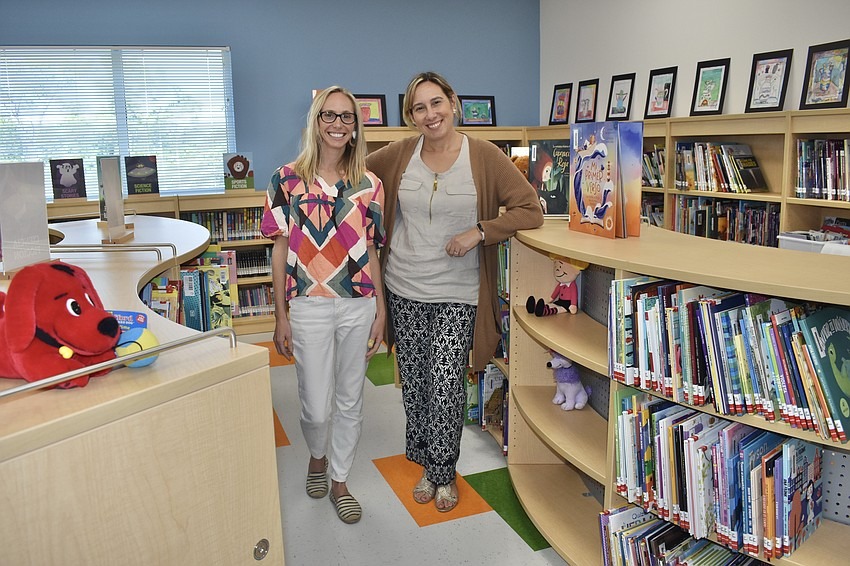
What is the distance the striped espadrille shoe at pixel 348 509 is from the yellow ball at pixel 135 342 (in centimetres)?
168

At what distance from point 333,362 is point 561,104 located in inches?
183

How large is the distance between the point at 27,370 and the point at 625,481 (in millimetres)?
1553

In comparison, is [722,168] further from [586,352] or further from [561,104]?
[586,352]

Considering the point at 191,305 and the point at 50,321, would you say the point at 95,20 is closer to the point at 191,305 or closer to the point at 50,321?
the point at 191,305

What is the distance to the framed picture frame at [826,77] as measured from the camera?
3.93m

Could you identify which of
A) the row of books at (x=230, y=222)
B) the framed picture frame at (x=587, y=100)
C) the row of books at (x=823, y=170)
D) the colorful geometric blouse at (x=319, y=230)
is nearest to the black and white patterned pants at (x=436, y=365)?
the colorful geometric blouse at (x=319, y=230)

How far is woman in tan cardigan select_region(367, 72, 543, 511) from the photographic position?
8.32ft

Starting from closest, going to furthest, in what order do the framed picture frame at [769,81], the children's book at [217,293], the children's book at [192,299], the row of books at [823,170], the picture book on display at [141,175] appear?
the children's book at [192,299] < the children's book at [217,293] < the row of books at [823,170] < the framed picture frame at [769,81] < the picture book on display at [141,175]

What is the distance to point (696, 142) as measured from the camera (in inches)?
186

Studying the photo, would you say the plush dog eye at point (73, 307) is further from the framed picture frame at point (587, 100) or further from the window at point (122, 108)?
the framed picture frame at point (587, 100)

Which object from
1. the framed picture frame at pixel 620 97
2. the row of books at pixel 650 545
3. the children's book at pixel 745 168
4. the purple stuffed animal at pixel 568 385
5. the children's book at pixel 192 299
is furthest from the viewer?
the framed picture frame at pixel 620 97

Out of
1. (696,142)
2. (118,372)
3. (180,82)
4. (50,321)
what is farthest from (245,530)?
(180,82)

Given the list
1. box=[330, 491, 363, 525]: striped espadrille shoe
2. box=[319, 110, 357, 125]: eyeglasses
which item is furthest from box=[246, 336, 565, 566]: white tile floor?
box=[319, 110, 357, 125]: eyeglasses

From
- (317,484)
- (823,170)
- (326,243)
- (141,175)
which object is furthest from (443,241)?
(141,175)
